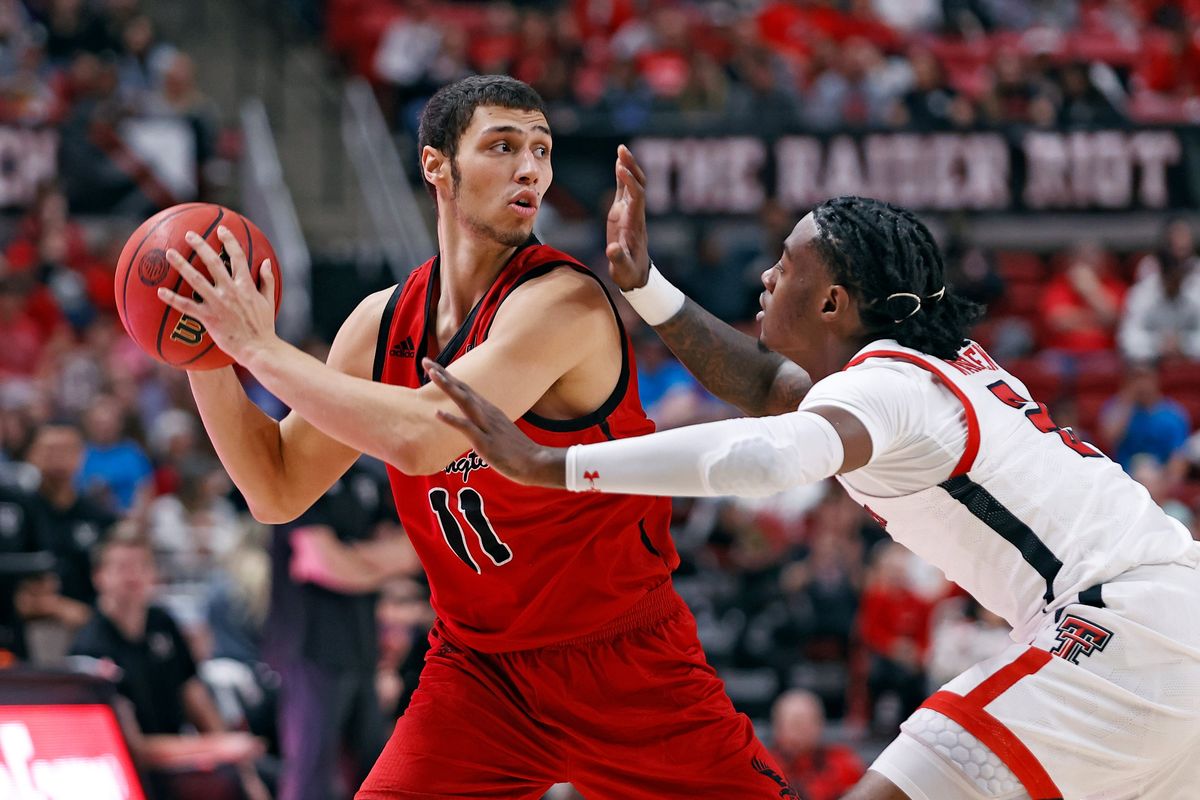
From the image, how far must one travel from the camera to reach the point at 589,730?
396 centimetres

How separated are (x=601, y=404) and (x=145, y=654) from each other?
404cm

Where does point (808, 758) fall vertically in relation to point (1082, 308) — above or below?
below

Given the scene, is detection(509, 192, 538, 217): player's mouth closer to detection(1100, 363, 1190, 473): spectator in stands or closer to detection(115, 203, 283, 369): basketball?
detection(115, 203, 283, 369): basketball

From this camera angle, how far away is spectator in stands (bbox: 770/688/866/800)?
804cm

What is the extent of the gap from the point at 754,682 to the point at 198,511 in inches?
149

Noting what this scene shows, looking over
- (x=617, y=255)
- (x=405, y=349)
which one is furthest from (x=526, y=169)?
(x=405, y=349)

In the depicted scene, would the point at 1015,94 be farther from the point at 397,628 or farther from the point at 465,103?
the point at 465,103

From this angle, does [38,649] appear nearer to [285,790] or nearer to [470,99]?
[285,790]

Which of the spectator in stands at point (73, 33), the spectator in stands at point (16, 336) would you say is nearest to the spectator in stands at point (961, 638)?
the spectator in stands at point (16, 336)

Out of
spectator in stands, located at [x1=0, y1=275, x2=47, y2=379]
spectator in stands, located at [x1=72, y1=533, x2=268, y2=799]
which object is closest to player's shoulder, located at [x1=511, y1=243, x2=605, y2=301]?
spectator in stands, located at [x1=72, y1=533, x2=268, y2=799]

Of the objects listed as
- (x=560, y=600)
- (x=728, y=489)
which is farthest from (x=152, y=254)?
(x=728, y=489)

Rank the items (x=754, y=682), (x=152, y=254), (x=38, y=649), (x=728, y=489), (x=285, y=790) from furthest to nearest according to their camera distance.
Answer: (x=754, y=682) < (x=38, y=649) < (x=285, y=790) < (x=152, y=254) < (x=728, y=489)

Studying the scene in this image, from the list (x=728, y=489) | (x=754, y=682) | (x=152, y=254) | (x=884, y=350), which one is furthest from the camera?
(x=754, y=682)

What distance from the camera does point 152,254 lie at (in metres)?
3.94
